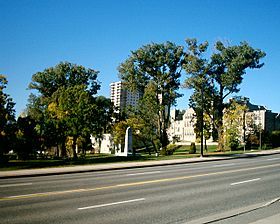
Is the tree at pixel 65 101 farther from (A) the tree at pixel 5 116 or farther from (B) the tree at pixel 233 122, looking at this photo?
(B) the tree at pixel 233 122

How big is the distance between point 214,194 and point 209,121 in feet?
169

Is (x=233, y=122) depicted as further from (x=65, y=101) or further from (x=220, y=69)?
(x=65, y=101)

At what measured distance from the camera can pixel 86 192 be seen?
1301cm

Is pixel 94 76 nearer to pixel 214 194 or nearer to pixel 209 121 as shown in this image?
pixel 209 121

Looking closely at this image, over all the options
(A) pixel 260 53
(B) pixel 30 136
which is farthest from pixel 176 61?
(B) pixel 30 136

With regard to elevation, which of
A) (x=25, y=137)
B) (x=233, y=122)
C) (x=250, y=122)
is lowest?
(x=25, y=137)

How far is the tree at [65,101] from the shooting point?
46.5 m

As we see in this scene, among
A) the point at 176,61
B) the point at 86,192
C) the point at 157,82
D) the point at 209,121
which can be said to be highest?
the point at 176,61

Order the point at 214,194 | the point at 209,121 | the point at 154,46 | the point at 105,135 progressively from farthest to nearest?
1. the point at 105,135
2. the point at 209,121
3. the point at 154,46
4. the point at 214,194

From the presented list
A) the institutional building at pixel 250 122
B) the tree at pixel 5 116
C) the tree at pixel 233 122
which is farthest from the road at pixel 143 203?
the institutional building at pixel 250 122

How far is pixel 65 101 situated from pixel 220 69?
1040 inches

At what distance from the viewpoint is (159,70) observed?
171 ft

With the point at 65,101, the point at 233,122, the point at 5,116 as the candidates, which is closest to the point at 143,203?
the point at 5,116

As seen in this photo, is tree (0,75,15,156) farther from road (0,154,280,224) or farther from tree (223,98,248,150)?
tree (223,98,248,150)
